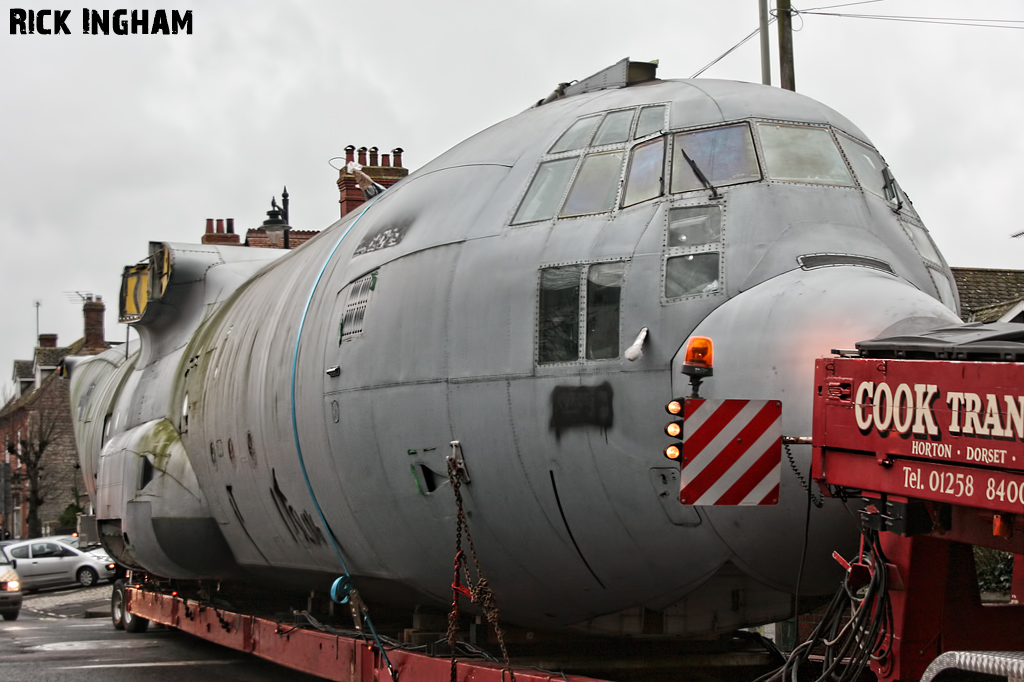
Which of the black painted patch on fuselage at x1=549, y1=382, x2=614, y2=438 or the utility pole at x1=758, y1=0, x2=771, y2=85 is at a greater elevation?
the utility pole at x1=758, y1=0, x2=771, y2=85

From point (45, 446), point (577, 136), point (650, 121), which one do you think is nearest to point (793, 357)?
point (650, 121)

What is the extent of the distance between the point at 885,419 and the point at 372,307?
3.88 m

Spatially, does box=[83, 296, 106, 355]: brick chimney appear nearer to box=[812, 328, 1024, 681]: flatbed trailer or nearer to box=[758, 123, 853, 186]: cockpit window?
box=[758, 123, 853, 186]: cockpit window

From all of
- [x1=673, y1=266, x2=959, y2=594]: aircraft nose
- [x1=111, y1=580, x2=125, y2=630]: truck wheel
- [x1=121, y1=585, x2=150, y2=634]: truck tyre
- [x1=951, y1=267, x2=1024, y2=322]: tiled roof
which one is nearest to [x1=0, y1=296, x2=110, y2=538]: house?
[x1=111, y1=580, x2=125, y2=630]: truck wheel

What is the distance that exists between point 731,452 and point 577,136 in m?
2.55

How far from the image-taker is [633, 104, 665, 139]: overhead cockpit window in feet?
21.4

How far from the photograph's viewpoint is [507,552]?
21.3 feet

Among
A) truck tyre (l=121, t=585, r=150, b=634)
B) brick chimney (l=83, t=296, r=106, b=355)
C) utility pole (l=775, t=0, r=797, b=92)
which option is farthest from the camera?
brick chimney (l=83, t=296, r=106, b=355)

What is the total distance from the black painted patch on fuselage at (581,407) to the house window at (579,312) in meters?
0.16

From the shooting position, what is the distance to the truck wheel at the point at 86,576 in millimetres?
28719

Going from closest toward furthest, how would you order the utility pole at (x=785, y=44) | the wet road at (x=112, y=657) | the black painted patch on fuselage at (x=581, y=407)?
the black painted patch on fuselage at (x=581, y=407) → the wet road at (x=112, y=657) → the utility pole at (x=785, y=44)

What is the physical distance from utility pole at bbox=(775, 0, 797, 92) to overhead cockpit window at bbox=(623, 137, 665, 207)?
8.04 m

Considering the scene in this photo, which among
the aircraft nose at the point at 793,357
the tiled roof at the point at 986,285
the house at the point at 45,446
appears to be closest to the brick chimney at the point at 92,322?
the house at the point at 45,446

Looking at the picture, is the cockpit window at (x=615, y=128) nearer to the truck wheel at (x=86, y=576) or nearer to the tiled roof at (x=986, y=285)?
the tiled roof at (x=986, y=285)
